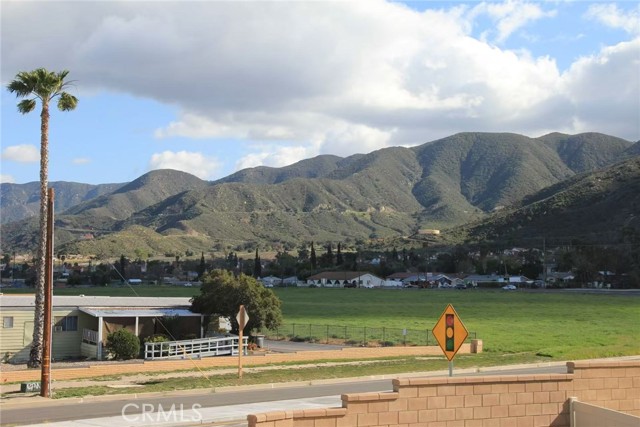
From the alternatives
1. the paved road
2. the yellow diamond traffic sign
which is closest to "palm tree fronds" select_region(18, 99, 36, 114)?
the paved road

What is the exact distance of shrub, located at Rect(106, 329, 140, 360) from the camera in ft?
124

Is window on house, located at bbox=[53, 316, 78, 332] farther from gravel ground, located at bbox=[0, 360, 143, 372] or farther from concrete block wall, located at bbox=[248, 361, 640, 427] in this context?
concrete block wall, located at bbox=[248, 361, 640, 427]

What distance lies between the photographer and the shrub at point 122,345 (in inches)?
1486

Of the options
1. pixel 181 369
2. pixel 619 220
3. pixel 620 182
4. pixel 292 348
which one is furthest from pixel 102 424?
pixel 620 182

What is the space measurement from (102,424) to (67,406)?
4839 millimetres

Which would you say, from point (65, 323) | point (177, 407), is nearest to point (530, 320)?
point (65, 323)

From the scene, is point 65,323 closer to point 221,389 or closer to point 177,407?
point 221,389

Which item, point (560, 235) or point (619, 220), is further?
point (560, 235)

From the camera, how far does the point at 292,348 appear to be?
42.8 m

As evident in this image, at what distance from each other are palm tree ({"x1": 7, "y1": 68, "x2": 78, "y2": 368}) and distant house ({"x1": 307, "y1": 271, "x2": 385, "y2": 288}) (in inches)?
4949

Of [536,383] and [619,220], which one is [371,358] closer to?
[536,383]

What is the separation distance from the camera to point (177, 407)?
22141 millimetres

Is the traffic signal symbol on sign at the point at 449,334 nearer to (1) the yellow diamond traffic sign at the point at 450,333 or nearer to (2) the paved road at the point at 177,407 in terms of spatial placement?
(1) the yellow diamond traffic sign at the point at 450,333

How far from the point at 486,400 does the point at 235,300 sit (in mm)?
27628
